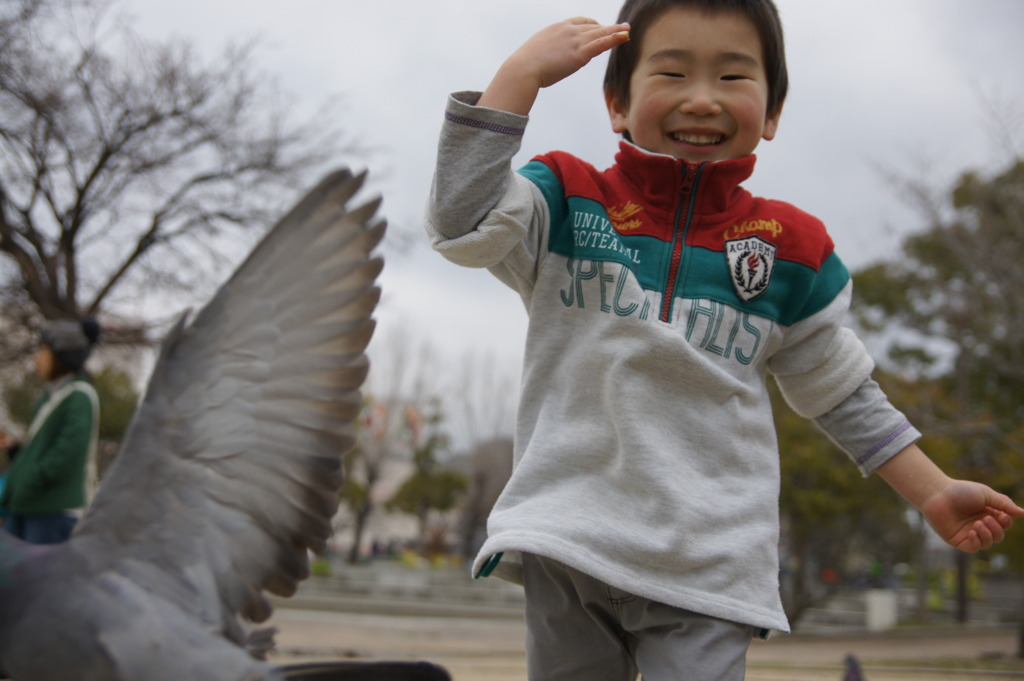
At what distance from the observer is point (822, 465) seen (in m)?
11.5

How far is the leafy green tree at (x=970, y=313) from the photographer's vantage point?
10039 mm

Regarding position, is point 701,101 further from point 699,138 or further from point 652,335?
point 652,335

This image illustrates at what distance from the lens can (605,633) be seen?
1666mm

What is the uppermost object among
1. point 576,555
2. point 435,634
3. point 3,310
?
point 576,555

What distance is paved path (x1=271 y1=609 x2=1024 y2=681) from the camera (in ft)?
17.8

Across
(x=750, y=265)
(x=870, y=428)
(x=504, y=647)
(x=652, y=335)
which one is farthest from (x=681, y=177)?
(x=504, y=647)

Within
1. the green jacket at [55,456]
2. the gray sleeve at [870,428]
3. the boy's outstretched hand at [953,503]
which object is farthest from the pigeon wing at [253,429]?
the green jacket at [55,456]

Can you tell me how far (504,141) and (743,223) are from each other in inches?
20.8

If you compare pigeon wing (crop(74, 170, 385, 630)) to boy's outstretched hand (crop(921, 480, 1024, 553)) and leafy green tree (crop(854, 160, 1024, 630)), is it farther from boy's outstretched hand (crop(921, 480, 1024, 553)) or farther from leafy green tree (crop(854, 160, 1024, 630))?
leafy green tree (crop(854, 160, 1024, 630))

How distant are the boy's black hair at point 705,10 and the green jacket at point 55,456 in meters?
2.96

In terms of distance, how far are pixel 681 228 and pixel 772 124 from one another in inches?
13.3

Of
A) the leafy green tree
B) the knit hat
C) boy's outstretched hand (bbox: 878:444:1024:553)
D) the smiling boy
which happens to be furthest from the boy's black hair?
the leafy green tree

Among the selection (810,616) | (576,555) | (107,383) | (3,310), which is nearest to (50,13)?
(3,310)

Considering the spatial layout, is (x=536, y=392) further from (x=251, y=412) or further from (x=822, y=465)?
(x=822, y=465)
